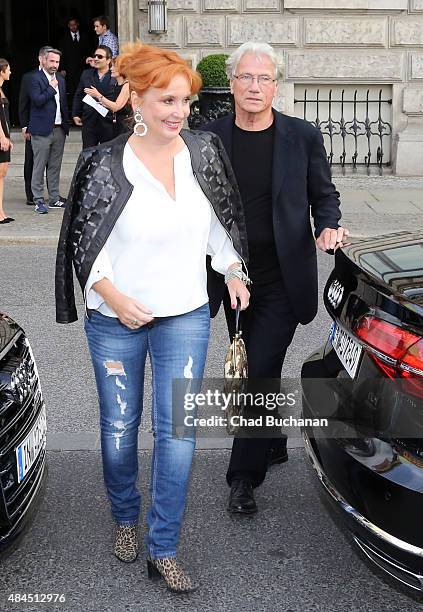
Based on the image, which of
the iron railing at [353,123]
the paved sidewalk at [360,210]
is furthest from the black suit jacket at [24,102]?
the iron railing at [353,123]

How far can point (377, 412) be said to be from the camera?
9.71ft

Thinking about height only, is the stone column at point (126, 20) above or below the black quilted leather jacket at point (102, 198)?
above

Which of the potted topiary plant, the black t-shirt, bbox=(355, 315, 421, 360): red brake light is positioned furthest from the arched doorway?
bbox=(355, 315, 421, 360): red brake light

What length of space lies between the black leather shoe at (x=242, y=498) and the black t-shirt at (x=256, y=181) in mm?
972

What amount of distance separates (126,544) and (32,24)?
52.3ft

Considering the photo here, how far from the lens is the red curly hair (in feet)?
10.1

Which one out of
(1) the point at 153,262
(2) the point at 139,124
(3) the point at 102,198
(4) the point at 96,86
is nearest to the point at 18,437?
(1) the point at 153,262

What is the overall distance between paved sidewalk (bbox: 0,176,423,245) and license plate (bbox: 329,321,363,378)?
6.71 metres

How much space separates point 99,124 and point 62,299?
29.1ft

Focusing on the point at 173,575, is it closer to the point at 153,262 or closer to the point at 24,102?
the point at 153,262

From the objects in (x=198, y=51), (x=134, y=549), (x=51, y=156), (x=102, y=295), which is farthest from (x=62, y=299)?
(x=198, y=51)

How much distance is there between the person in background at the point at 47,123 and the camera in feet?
37.1

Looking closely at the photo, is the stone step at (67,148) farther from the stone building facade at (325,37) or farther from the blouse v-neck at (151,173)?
the blouse v-neck at (151,173)

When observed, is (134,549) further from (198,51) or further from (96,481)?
(198,51)
